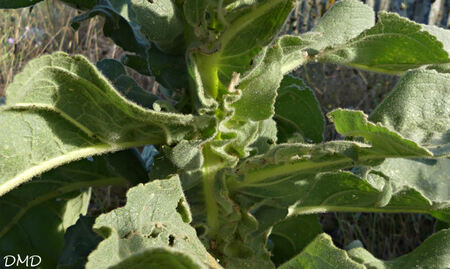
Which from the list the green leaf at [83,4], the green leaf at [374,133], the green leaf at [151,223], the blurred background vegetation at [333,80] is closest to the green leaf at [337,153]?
the green leaf at [374,133]

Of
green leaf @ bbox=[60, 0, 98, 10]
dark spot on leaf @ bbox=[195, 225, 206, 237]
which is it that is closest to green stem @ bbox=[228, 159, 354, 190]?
dark spot on leaf @ bbox=[195, 225, 206, 237]

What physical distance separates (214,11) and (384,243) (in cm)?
171

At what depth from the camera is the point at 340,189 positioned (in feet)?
4.44

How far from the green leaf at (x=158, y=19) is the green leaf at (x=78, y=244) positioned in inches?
20.8

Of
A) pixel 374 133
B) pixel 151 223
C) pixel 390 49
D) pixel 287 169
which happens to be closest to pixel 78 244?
pixel 151 223

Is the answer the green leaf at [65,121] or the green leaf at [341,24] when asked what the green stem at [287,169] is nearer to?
the green leaf at [65,121]

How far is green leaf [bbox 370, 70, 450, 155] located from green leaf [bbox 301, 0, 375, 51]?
9.5 inches

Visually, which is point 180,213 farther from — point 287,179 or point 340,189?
point 340,189

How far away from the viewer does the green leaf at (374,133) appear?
103 cm

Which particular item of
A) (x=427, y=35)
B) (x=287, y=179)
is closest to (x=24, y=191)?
(x=287, y=179)

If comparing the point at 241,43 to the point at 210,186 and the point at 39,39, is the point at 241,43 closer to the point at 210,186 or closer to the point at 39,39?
the point at 210,186

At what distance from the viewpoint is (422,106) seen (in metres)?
1.20

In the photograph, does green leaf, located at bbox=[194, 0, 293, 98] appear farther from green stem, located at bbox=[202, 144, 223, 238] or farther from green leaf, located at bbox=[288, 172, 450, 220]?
green leaf, located at bbox=[288, 172, 450, 220]

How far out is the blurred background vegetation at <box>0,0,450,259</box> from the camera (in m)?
2.51
